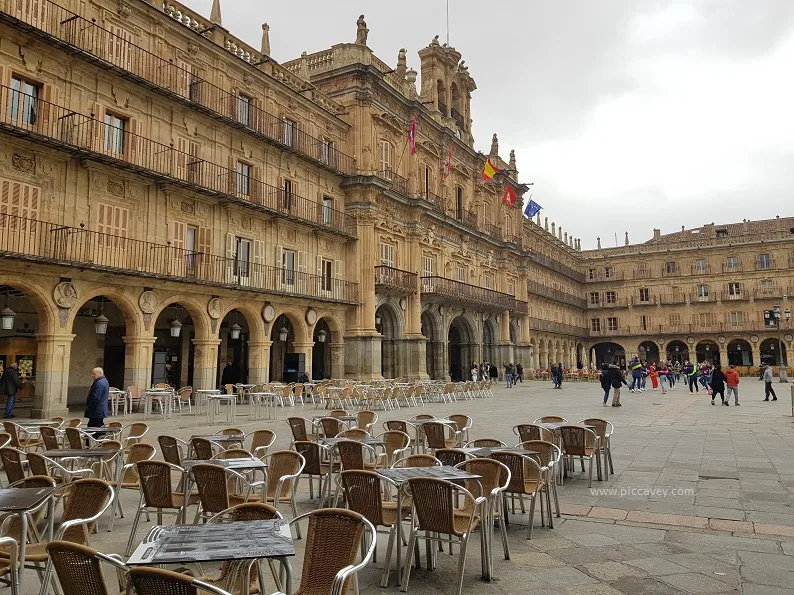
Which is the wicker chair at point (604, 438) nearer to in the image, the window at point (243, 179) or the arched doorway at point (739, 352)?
the window at point (243, 179)

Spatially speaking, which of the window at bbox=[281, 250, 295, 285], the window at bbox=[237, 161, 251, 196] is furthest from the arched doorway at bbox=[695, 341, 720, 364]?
the window at bbox=[237, 161, 251, 196]

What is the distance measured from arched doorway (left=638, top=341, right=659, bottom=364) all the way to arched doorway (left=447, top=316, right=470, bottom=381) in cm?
3194

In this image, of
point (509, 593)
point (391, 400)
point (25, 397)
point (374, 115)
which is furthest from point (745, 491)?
point (374, 115)

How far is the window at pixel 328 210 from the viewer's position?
2667cm

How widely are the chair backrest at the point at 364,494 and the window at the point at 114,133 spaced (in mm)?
16219

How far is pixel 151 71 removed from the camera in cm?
1912

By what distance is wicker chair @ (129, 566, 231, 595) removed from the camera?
2.44 m

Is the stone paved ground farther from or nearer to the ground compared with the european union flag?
nearer to the ground

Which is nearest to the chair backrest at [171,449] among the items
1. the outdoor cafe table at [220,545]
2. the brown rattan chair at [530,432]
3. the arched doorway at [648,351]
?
the outdoor cafe table at [220,545]

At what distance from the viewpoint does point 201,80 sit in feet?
68.1

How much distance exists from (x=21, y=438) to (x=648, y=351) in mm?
63118

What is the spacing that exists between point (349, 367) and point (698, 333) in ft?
145

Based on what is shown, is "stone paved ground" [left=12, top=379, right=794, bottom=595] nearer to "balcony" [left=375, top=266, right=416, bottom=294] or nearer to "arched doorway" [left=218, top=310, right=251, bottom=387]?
"arched doorway" [left=218, top=310, right=251, bottom=387]

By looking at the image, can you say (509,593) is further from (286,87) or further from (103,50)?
(286,87)
